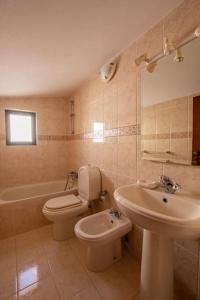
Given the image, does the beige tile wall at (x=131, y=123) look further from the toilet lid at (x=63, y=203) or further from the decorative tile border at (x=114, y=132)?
the toilet lid at (x=63, y=203)

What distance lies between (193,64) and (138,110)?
0.52 m

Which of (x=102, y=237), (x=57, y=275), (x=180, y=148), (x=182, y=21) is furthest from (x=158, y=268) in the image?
(x=182, y=21)

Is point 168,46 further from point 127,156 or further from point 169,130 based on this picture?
point 127,156

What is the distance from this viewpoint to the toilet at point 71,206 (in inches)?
67.8

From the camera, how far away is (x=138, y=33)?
4.18 ft

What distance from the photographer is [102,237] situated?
121 cm

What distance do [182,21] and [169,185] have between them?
1149 mm

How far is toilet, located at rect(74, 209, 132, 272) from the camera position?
1.21m

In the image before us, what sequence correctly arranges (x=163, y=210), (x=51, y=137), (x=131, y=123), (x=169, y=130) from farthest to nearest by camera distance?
(x=51, y=137)
(x=131, y=123)
(x=169, y=130)
(x=163, y=210)

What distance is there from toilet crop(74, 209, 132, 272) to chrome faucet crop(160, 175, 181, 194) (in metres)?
0.59

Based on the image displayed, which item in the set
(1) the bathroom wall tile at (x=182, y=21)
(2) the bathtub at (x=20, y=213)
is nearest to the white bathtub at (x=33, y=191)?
(2) the bathtub at (x=20, y=213)

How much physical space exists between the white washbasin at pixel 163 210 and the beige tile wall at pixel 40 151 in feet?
6.74

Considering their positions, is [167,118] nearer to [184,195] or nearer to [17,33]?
[184,195]

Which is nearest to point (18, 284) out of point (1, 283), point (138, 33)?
point (1, 283)
